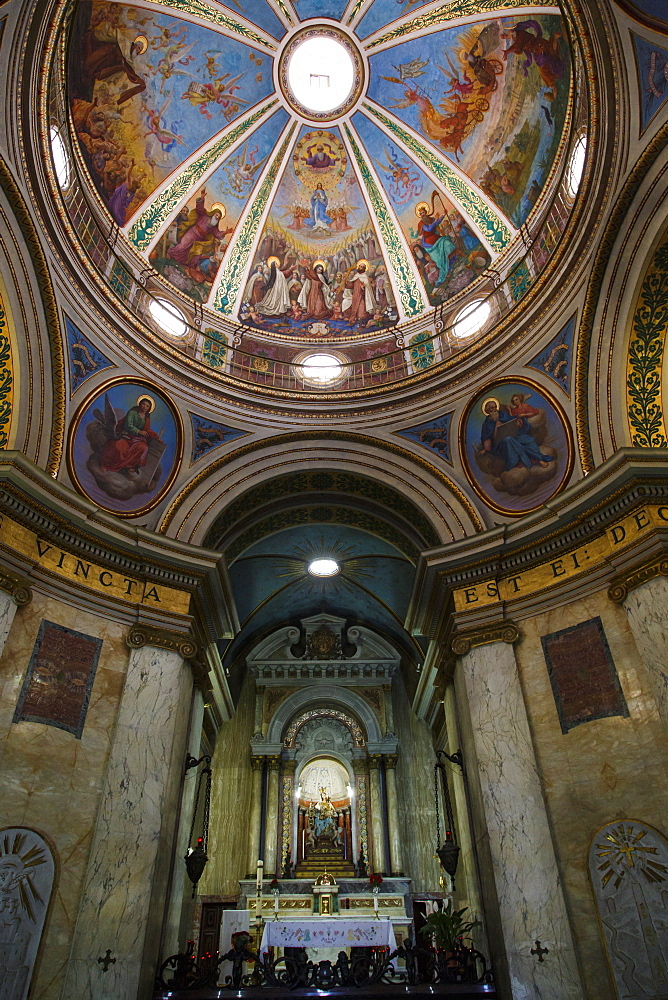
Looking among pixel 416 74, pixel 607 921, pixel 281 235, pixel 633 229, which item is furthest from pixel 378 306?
pixel 607 921

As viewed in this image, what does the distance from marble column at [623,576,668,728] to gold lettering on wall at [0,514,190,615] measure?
7327 mm

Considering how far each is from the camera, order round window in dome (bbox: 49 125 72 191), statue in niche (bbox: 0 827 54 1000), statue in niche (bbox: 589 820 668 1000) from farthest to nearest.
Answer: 1. round window in dome (bbox: 49 125 72 191)
2. statue in niche (bbox: 0 827 54 1000)
3. statue in niche (bbox: 589 820 668 1000)

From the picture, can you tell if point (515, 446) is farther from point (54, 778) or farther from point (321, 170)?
point (54, 778)

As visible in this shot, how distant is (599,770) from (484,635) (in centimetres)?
274

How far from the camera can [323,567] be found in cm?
1847

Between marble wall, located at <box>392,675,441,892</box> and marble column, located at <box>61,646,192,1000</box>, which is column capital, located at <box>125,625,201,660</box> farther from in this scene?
marble wall, located at <box>392,675,441,892</box>

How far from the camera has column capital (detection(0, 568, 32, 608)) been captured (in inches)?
376

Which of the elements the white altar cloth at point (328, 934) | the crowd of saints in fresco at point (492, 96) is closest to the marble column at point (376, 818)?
the white altar cloth at point (328, 934)

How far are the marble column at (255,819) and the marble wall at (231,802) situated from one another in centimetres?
13

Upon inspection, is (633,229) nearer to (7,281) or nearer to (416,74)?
(416,74)

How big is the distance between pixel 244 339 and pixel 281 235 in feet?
10.4

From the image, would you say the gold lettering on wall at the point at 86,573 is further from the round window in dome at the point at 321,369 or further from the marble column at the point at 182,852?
the round window in dome at the point at 321,369

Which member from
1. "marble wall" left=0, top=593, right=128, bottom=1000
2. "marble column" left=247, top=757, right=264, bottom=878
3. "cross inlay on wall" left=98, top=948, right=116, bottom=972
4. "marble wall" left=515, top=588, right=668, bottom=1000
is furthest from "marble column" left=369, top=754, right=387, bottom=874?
"marble wall" left=0, top=593, right=128, bottom=1000

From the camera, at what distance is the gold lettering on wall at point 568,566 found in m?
9.98
